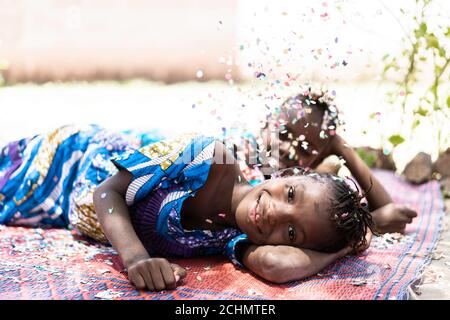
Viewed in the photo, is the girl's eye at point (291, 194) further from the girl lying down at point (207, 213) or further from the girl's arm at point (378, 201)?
the girl's arm at point (378, 201)

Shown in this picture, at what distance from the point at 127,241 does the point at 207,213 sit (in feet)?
1.36

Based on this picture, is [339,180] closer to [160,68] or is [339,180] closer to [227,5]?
[227,5]

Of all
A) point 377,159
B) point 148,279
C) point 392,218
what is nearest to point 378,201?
point 392,218

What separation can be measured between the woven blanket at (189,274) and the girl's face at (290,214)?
15 centimetres

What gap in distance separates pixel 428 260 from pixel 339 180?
1.78ft

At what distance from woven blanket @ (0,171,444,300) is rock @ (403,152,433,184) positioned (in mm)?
1220

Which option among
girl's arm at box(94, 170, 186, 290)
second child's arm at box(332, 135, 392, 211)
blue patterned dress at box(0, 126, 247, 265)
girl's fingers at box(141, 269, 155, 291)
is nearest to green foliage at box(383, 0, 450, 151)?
second child's arm at box(332, 135, 392, 211)

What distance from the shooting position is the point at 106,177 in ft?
8.14

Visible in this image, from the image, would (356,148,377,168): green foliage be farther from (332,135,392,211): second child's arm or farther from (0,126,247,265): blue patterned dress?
(0,126,247,265): blue patterned dress

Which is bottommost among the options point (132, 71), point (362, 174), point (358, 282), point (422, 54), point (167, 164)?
point (358, 282)

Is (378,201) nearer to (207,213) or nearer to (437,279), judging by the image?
(437,279)

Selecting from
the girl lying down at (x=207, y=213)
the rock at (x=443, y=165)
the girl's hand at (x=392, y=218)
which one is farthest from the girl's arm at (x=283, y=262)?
the rock at (x=443, y=165)

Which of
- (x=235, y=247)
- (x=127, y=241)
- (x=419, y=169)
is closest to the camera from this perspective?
(x=127, y=241)

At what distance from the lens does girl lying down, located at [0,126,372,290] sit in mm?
1921
